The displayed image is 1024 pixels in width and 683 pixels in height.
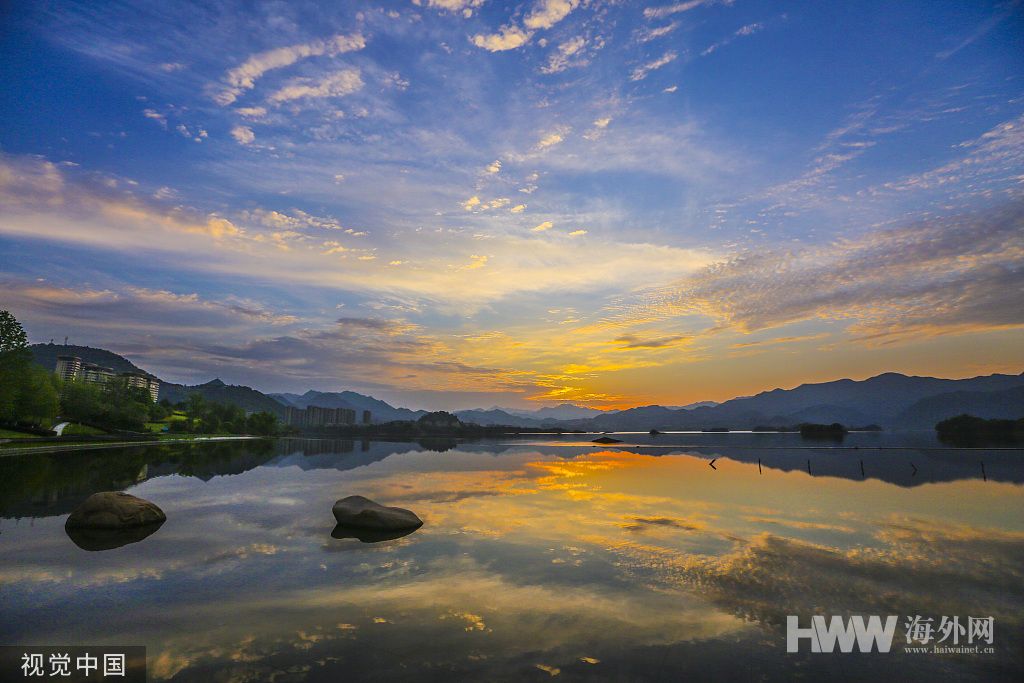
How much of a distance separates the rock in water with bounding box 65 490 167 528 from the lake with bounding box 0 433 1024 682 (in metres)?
1.31

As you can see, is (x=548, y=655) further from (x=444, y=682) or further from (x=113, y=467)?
(x=113, y=467)

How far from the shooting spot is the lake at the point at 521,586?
32.6 feet

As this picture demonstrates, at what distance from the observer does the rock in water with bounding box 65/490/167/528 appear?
2148 centimetres

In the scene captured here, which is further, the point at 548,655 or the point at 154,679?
the point at 548,655

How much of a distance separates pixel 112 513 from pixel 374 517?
13152mm

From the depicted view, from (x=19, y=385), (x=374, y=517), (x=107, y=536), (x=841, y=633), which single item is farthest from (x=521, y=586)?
(x=19, y=385)

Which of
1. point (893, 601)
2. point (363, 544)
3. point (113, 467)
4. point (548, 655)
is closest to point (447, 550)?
point (363, 544)

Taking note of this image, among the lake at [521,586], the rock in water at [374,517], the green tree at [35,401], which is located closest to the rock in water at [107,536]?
the lake at [521,586]

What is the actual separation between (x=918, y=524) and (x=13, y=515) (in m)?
50.8

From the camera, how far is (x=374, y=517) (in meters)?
23.0

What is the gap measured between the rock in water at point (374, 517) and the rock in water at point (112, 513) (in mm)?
9773

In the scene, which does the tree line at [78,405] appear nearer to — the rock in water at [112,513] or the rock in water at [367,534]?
the rock in water at [112,513]

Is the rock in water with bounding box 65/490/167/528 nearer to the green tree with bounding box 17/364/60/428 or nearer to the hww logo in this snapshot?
the hww logo

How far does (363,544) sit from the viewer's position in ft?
65.2
